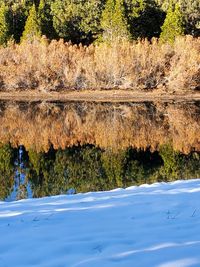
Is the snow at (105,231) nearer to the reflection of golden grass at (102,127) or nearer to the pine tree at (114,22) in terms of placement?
the reflection of golden grass at (102,127)

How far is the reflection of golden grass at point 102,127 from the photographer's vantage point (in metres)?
20.2

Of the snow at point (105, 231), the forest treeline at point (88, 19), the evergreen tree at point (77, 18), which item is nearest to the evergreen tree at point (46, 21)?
the forest treeline at point (88, 19)

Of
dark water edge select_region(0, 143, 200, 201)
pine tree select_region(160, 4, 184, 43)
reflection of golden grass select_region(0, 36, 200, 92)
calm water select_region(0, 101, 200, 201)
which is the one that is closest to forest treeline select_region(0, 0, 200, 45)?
pine tree select_region(160, 4, 184, 43)

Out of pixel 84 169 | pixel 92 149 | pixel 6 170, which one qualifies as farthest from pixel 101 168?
pixel 92 149

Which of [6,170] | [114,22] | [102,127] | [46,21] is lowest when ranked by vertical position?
[102,127]

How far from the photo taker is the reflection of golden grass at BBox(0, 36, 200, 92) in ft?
146

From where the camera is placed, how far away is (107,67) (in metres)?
45.0

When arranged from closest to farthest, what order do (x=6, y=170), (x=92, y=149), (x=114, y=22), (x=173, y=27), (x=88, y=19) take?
(x=6, y=170) < (x=92, y=149) < (x=173, y=27) < (x=114, y=22) < (x=88, y=19)

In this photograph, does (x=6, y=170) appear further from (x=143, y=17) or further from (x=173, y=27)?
(x=143, y=17)

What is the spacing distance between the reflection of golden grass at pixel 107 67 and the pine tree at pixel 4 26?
8035 millimetres

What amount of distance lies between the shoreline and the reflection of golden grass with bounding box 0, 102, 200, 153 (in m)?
8.30

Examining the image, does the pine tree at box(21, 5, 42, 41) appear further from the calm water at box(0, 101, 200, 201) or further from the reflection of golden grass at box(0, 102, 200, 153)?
the calm water at box(0, 101, 200, 201)

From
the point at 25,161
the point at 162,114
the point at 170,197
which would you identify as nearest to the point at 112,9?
the point at 162,114

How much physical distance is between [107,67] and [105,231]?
40.1 meters
